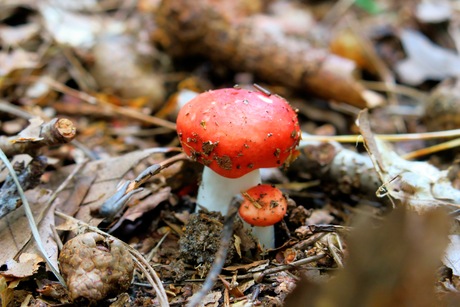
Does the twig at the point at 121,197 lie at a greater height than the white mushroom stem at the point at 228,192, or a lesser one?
greater

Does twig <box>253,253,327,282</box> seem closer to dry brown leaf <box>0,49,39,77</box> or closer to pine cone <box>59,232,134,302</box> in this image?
pine cone <box>59,232,134,302</box>

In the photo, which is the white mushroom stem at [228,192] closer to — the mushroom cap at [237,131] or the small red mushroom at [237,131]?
the small red mushroom at [237,131]

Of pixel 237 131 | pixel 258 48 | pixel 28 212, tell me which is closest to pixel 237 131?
pixel 237 131

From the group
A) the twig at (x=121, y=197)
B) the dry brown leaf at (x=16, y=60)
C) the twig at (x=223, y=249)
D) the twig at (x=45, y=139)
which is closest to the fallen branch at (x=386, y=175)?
the twig at (x=223, y=249)

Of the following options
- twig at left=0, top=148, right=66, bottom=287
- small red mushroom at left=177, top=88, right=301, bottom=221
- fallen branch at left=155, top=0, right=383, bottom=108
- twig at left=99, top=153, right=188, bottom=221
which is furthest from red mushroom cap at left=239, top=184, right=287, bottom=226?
fallen branch at left=155, top=0, right=383, bottom=108

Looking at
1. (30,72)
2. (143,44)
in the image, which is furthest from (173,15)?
(30,72)

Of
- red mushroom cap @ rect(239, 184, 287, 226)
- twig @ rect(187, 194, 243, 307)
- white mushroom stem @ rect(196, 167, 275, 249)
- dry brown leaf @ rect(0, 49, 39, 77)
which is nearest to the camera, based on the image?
twig @ rect(187, 194, 243, 307)

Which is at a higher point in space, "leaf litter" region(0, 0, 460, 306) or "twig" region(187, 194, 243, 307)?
"twig" region(187, 194, 243, 307)
